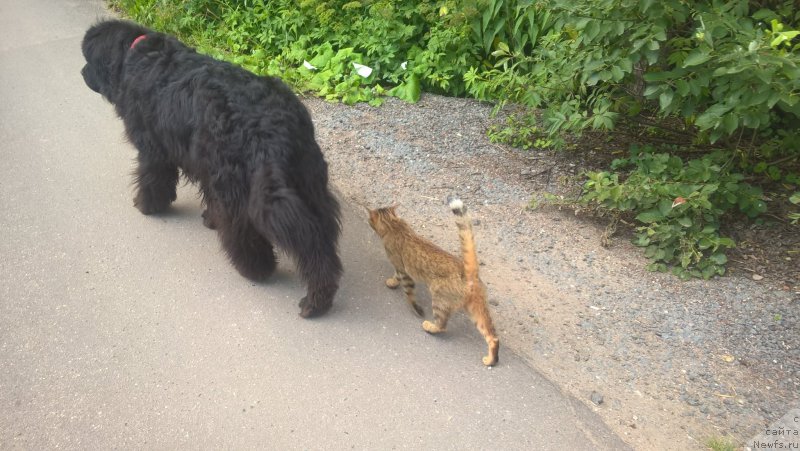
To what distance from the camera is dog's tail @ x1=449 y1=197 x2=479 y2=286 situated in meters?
3.26

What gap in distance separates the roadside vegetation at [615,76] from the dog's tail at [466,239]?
1377mm

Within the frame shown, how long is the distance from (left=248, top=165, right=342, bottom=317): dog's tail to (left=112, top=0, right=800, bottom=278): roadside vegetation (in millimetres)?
1872

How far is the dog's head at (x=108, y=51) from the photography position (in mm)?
4281

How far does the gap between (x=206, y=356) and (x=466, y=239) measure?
5.45 feet

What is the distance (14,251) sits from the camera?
4289 mm

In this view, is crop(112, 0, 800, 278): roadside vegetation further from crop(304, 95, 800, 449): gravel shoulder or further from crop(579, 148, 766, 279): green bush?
crop(304, 95, 800, 449): gravel shoulder

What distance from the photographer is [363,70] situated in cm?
628

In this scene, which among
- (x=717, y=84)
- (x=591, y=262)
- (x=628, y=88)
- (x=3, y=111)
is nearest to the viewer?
(x=717, y=84)

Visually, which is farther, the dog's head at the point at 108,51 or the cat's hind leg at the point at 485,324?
the dog's head at the point at 108,51

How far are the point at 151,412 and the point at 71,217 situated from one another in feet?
7.18

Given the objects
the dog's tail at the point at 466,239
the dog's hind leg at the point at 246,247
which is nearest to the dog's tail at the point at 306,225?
the dog's hind leg at the point at 246,247

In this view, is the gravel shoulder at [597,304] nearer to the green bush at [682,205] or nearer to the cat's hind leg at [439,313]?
the green bush at [682,205]

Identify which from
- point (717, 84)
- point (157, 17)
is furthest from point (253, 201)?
point (157, 17)

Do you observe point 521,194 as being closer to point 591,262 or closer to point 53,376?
point 591,262
